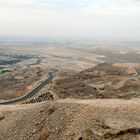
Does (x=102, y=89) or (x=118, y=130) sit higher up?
(x=118, y=130)

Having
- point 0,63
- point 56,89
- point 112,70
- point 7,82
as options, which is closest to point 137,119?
point 56,89

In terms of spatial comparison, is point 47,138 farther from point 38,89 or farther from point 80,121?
point 38,89

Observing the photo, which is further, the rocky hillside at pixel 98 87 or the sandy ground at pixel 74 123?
the rocky hillside at pixel 98 87

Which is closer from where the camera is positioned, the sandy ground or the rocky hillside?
the sandy ground

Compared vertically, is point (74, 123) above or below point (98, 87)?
above

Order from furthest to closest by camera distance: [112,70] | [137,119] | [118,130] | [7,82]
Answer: [112,70] < [7,82] < [137,119] < [118,130]

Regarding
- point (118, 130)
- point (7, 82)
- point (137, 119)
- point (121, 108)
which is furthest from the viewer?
point (7, 82)

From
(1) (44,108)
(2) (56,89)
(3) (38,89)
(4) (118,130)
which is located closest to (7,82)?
(3) (38,89)

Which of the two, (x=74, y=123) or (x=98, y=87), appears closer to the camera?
(x=74, y=123)

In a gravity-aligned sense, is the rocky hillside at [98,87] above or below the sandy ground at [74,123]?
below

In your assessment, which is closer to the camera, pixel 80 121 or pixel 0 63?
pixel 80 121

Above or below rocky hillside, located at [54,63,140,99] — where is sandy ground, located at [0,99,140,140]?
above
